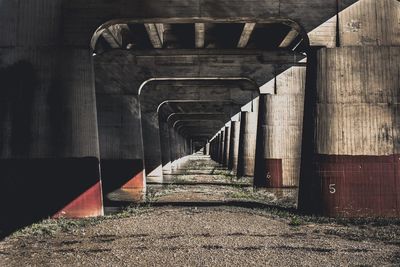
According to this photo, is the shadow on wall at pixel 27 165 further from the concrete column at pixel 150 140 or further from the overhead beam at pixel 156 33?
the concrete column at pixel 150 140

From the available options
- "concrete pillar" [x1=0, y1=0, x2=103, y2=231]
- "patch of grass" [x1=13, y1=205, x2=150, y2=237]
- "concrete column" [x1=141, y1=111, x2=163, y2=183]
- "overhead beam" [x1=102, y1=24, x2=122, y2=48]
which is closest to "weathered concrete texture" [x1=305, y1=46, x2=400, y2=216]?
"patch of grass" [x1=13, y1=205, x2=150, y2=237]

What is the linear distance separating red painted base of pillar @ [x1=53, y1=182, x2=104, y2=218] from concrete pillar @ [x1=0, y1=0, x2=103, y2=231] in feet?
0.10

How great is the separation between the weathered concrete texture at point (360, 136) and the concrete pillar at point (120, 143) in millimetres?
14548

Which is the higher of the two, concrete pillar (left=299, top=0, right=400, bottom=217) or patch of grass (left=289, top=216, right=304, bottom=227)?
concrete pillar (left=299, top=0, right=400, bottom=217)

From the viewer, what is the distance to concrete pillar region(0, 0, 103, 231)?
13.6 metres

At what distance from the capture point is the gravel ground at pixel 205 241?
8.55 m

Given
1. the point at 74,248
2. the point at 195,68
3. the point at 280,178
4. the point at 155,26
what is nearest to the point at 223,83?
the point at 195,68

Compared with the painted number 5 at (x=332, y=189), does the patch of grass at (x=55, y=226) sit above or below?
below

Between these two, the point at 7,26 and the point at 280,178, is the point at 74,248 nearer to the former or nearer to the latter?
the point at 7,26

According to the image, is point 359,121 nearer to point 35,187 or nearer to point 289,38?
point 289,38

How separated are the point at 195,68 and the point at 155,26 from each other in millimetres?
7063

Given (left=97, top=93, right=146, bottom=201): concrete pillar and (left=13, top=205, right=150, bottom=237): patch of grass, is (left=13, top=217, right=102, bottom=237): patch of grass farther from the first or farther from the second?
(left=97, top=93, right=146, bottom=201): concrete pillar

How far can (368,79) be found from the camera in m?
13.5

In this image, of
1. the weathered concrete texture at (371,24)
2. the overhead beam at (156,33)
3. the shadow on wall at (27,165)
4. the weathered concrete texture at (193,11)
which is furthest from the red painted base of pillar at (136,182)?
the weathered concrete texture at (371,24)
